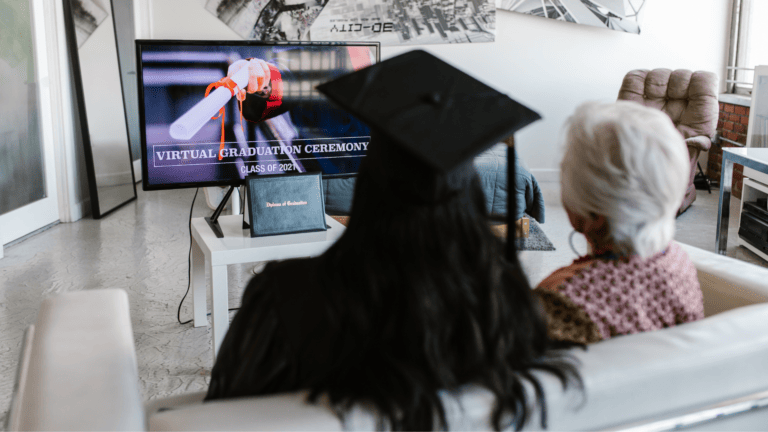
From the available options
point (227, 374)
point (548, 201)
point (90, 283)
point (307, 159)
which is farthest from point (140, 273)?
point (548, 201)

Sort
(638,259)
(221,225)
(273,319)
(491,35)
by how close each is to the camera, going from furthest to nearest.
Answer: (491,35) → (221,225) → (638,259) → (273,319)

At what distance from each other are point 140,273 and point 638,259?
277cm

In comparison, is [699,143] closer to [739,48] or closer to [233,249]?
[739,48]

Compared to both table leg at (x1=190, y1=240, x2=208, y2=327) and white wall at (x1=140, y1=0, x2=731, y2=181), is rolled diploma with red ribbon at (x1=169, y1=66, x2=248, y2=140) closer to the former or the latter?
table leg at (x1=190, y1=240, x2=208, y2=327)

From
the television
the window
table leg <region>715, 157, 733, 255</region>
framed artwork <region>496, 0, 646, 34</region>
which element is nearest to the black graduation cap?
the television

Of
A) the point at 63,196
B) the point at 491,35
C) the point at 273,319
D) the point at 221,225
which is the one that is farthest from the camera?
the point at 491,35

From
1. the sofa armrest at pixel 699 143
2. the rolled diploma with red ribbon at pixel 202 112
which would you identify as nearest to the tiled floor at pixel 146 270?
the sofa armrest at pixel 699 143

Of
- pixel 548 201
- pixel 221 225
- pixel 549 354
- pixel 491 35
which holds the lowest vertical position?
pixel 548 201

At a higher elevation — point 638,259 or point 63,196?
point 638,259

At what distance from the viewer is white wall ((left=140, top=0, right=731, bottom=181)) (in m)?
5.55

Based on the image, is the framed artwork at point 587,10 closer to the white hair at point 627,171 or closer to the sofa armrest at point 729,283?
the sofa armrest at point 729,283

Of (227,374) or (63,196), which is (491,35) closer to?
(63,196)

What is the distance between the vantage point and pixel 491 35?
559 cm

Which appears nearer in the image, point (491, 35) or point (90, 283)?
point (90, 283)
